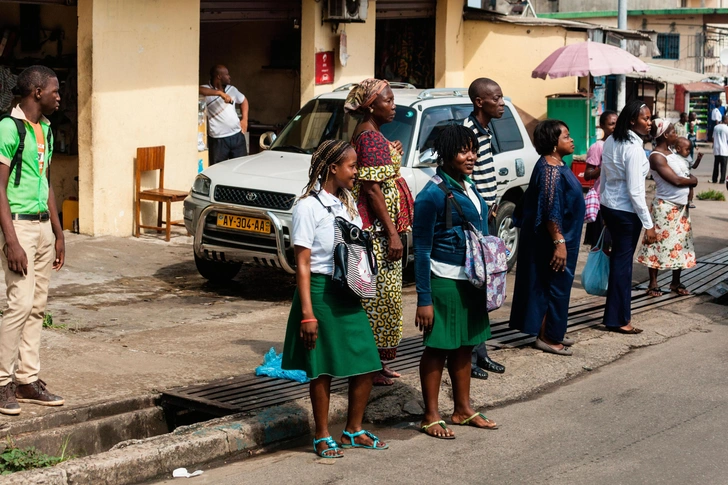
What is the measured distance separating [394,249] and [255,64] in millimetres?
12045

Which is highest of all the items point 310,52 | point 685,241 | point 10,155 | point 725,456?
point 310,52

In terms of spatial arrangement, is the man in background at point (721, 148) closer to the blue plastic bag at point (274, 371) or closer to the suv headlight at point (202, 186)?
the suv headlight at point (202, 186)

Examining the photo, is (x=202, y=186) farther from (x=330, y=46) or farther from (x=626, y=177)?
(x=330, y=46)

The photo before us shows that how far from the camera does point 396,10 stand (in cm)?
1791

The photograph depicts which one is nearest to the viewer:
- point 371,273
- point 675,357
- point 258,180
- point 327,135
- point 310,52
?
point 371,273

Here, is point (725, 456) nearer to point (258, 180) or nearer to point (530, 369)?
point (530, 369)

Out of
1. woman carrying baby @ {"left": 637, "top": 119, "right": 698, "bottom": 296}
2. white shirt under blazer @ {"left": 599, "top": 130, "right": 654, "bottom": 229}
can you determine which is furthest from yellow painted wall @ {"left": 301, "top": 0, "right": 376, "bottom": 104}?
white shirt under blazer @ {"left": 599, "top": 130, "right": 654, "bottom": 229}

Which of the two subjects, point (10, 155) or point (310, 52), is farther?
point (310, 52)

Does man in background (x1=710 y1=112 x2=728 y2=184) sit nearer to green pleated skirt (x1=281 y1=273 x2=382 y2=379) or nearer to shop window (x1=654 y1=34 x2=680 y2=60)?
green pleated skirt (x1=281 y1=273 x2=382 y2=379)

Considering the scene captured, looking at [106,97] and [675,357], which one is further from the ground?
[106,97]

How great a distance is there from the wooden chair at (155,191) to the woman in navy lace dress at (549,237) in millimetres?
5765

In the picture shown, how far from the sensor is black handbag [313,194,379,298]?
546 centimetres

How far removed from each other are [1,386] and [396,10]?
519 inches

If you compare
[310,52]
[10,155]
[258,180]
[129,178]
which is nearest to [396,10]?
[310,52]
